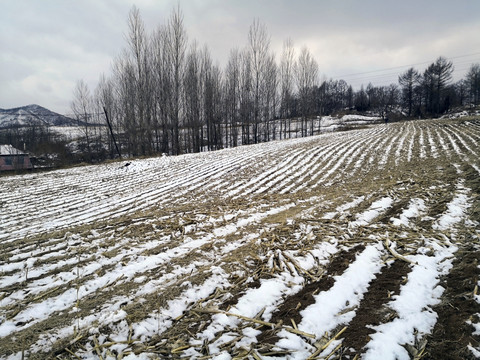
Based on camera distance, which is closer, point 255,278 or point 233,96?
point 255,278

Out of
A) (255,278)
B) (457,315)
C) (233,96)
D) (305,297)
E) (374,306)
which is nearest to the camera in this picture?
(457,315)

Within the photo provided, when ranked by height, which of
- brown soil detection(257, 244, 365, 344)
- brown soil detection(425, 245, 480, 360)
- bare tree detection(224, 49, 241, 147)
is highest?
bare tree detection(224, 49, 241, 147)

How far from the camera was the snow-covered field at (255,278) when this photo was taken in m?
1.94

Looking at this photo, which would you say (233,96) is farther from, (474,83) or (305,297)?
(474,83)

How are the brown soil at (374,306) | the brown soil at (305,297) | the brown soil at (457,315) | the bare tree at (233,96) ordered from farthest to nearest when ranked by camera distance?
1. the bare tree at (233,96)
2. the brown soil at (305,297)
3. the brown soil at (374,306)
4. the brown soil at (457,315)

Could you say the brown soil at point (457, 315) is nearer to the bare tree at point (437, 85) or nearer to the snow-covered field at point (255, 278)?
the snow-covered field at point (255, 278)

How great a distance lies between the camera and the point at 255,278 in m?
2.85

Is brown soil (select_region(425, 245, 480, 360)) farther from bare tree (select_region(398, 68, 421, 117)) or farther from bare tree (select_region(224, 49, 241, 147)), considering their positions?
bare tree (select_region(398, 68, 421, 117))

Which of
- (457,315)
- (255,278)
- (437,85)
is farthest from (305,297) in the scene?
(437,85)

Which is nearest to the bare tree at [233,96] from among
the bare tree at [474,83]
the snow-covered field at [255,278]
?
the snow-covered field at [255,278]

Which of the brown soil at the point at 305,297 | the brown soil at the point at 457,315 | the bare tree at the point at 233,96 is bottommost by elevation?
the brown soil at the point at 305,297

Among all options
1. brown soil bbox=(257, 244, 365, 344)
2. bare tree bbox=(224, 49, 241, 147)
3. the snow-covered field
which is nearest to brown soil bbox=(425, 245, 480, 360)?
the snow-covered field

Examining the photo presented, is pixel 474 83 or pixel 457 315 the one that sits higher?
pixel 474 83

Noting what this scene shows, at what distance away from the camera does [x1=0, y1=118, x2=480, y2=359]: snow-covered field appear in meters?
1.94
